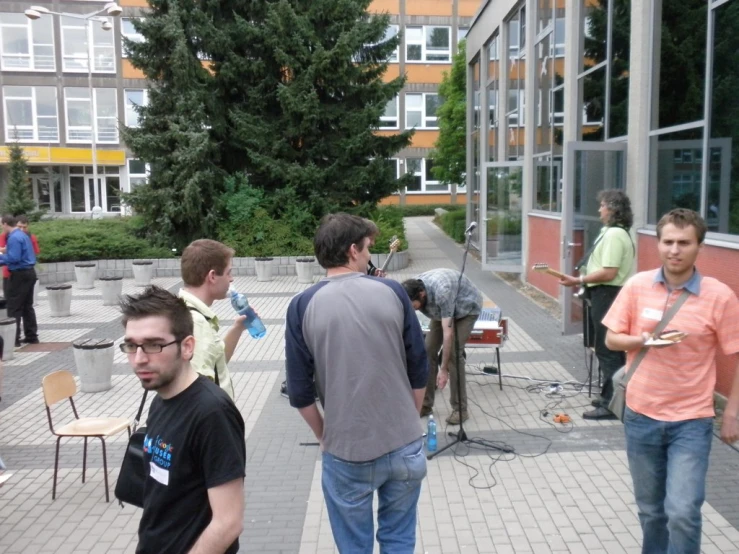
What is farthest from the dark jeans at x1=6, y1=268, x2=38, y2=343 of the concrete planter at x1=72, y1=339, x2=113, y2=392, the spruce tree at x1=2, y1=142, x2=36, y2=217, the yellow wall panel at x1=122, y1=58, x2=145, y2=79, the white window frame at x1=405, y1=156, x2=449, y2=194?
the white window frame at x1=405, y1=156, x2=449, y2=194

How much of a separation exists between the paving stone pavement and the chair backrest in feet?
2.19

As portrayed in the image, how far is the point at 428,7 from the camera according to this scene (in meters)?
44.3

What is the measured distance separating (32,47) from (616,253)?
45.1 meters

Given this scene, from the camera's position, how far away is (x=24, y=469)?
5.97m

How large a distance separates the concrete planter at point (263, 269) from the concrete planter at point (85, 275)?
12.7 feet

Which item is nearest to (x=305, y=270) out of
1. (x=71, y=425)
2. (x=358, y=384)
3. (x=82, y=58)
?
(x=71, y=425)

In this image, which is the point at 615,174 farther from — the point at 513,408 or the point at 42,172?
the point at 42,172

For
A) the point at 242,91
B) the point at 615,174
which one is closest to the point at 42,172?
the point at 242,91

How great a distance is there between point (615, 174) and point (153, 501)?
8.57m

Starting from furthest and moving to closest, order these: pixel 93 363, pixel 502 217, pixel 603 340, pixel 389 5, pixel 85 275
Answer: pixel 389 5, pixel 85 275, pixel 502 217, pixel 93 363, pixel 603 340

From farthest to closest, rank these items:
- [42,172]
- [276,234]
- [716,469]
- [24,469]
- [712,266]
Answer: [42,172], [276,234], [712,266], [24,469], [716,469]

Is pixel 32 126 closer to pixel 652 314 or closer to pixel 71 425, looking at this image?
pixel 71 425

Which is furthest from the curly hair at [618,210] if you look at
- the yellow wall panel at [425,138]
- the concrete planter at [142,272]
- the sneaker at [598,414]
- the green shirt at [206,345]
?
the yellow wall panel at [425,138]

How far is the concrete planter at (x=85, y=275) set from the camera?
16.9 metres
